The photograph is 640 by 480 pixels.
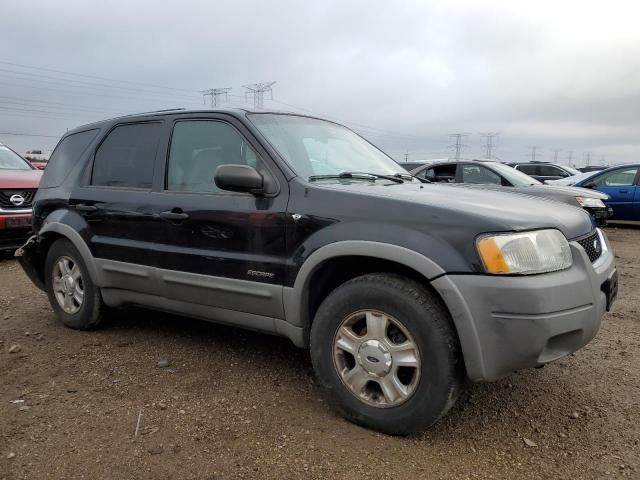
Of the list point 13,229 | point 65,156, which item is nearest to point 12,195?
point 13,229

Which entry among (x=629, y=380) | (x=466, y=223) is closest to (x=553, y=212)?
(x=466, y=223)

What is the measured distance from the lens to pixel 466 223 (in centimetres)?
260

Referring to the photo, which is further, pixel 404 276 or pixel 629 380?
pixel 629 380

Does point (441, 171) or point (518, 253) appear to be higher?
point (441, 171)

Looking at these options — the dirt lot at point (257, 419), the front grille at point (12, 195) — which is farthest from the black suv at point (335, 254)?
the front grille at point (12, 195)

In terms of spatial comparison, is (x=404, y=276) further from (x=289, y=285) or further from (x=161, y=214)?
(x=161, y=214)

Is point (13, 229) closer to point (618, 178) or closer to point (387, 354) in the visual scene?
point (387, 354)

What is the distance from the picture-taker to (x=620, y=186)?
11.8 metres

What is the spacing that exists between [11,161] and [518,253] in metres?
9.31

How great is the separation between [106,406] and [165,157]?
1.74 m

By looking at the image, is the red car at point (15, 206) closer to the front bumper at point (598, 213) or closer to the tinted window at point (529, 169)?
the front bumper at point (598, 213)

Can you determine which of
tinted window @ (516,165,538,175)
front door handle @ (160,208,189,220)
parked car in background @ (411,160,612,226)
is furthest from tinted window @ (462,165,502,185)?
tinted window @ (516,165,538,175)

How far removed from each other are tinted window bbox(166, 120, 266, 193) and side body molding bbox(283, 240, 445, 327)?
32.4 inches

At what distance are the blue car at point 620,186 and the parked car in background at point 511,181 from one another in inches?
114
